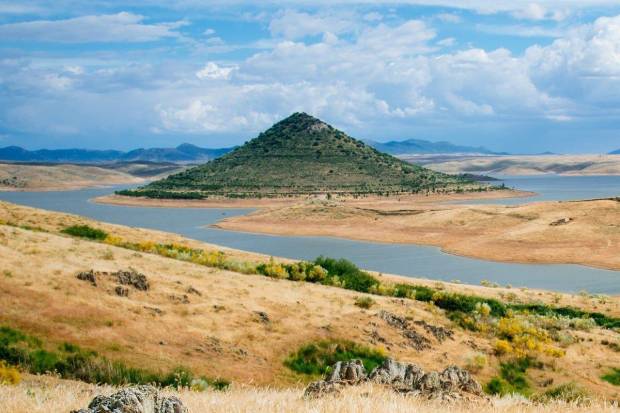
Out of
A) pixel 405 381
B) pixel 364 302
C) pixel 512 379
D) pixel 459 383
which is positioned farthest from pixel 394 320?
pixel 459 383

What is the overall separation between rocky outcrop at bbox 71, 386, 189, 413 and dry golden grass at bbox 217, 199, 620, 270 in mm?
52154

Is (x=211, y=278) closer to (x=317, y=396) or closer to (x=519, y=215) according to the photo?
(x=317, y=396)

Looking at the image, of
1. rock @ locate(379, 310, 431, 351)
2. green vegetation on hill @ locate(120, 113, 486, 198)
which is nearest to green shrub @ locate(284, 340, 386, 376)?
rock @ locate(379, 310, 431, 351)

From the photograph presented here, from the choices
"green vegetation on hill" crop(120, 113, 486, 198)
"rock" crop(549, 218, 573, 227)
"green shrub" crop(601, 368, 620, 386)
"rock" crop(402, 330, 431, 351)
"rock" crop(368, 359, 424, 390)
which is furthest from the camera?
"green vegetation on hill" crop(120, 113, 486, 198)

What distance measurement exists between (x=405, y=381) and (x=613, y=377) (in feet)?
34.5

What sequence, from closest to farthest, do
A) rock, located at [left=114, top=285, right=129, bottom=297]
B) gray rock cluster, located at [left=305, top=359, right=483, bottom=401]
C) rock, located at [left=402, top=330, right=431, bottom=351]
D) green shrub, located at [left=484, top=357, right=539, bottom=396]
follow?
gray rock cluster, located at [left=305, top=359, right=483, bottom=401] < green shrub, located at [left=484, top=357, right=539, bottom=396] < rock, located at [left=114, top=285, right=129, bottom=297] < rock, located at [left=402, top=330, right=431, bottom=351]

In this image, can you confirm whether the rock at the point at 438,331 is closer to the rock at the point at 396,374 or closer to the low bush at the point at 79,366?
the rock at the point at 396,374

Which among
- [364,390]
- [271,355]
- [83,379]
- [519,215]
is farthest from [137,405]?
[519,215]

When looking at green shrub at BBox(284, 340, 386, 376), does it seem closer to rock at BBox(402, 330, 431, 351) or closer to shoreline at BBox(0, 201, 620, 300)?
rock at BBox(402, 330, 431, 351)

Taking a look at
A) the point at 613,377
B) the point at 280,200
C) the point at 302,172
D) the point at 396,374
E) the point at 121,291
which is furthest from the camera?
the point at 302,172

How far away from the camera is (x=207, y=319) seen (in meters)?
18.6

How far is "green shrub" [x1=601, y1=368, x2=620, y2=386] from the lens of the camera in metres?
18.2

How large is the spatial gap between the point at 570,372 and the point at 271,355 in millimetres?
8797

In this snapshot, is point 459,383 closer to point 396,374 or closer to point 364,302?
point 396,374
